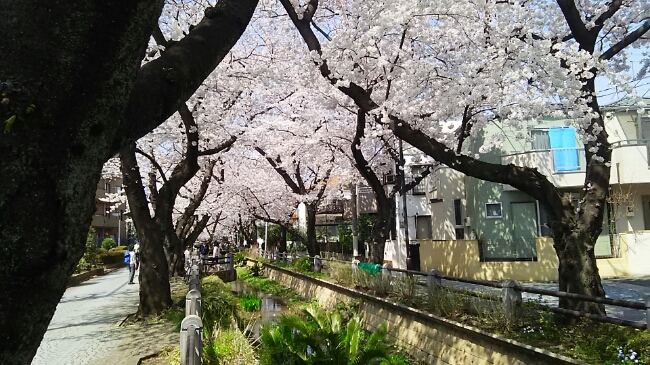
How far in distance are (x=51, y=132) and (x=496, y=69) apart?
1056 centimetres

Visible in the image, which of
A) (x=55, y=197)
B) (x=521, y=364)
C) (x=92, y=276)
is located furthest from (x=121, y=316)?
(x=92, y=276)

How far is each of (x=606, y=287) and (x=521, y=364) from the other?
9.80 m

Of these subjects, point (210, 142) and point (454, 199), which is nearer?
point (210, 142)

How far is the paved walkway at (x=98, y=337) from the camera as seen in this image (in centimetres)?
954

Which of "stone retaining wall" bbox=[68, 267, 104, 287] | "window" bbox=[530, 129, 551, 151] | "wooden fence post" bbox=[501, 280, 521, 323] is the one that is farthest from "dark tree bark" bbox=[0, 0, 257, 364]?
"stone retaining wall" bbox=[68, 267, 104, 287]

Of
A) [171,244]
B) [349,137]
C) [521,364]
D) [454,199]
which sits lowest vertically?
[521,364]

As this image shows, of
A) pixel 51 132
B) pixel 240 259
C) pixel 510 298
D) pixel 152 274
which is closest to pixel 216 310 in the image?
pixel 152 274

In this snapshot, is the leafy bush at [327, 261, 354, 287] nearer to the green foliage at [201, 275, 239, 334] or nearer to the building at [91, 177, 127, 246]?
the green foliage at [201, 275, 239, 334]

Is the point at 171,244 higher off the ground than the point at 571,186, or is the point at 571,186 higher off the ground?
the point at 571,186

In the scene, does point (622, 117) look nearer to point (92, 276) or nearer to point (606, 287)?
point (606, 287)

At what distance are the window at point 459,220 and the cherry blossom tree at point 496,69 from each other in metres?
Answer: 11.3

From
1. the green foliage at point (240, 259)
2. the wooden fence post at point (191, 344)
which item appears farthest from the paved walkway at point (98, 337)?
A: the green foliage at point (240, 259)

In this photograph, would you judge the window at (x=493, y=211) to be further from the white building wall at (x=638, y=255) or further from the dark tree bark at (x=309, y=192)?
the dark tree bark at (x=309, y=192)

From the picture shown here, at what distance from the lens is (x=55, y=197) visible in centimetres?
197
